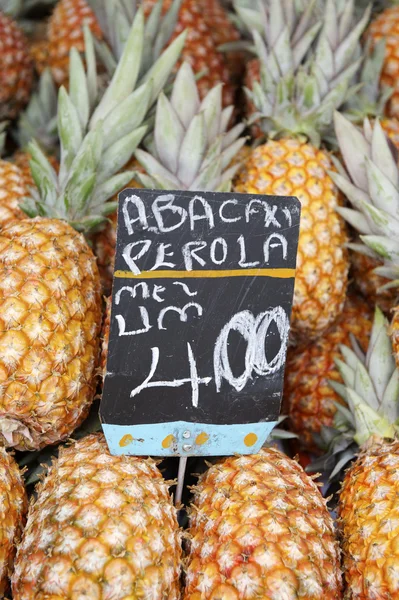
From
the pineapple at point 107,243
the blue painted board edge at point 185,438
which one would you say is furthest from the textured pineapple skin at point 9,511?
the pineapple at point 107,243

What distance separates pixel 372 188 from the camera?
Result: 176cm

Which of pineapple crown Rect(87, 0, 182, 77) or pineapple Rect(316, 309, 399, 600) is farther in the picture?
pineapple crown Rect(87, 0, 182, 77)

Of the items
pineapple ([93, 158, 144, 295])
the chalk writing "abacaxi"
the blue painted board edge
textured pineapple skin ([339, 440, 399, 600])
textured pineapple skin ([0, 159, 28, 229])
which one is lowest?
textured pineapple skin ([339, 440, 399, 600])

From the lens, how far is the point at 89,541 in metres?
1.14

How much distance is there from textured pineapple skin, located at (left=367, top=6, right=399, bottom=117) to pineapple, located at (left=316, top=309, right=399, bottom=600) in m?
1.10

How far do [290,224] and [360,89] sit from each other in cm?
106

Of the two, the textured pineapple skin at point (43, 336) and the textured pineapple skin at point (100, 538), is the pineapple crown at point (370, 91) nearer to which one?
the textured pineapple skin at point (43, 336)

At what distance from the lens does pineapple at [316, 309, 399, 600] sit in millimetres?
1248

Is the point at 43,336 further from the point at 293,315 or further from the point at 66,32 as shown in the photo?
the point at 66,32

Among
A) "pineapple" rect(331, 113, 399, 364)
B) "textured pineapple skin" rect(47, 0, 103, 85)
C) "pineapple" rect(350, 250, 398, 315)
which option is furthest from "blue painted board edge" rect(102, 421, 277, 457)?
"textured pineapple skin" rect(47, 0, 103, 85)

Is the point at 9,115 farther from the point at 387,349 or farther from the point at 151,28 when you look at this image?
the point at 387,349

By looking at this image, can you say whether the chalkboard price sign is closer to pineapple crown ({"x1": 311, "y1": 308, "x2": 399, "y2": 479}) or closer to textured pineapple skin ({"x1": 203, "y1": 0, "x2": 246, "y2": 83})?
pineapple crown ({"x1": 311, "y1": 308, "x2": 399, "y2": 479})

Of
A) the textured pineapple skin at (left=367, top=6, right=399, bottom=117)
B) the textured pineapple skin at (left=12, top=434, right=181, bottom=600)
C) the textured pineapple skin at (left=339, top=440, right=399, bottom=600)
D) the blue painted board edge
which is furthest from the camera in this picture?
the textured pineapple skin at (left=367, top=6, right=399, bottom=117)

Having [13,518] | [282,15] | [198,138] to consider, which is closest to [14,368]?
[13,518]
